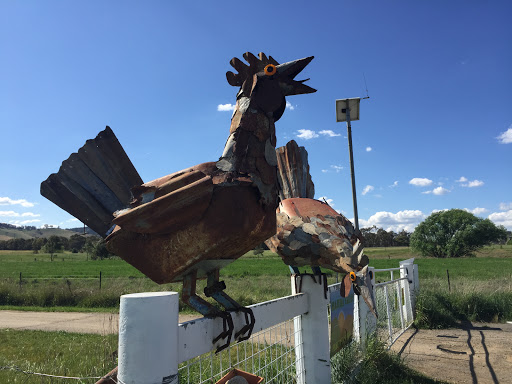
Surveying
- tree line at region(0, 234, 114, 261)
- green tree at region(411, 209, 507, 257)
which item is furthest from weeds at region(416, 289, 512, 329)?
green tree at region(411, 209, 507, 257)

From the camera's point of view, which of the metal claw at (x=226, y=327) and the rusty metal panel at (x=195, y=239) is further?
the rusty metal panel at (x=195, y=239)

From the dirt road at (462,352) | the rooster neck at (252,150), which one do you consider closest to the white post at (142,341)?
the rooster neck at (252,150)

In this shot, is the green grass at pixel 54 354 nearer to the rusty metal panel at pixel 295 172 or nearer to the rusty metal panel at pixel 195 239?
the rusty metal panel at pixel 195 239

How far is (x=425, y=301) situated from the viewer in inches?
325

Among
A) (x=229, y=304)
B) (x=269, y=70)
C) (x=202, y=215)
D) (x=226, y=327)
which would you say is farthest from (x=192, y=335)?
(x=269, y=70)

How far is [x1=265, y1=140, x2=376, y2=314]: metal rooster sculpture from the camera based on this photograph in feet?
8.61

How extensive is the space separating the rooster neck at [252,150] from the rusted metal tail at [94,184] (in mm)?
748

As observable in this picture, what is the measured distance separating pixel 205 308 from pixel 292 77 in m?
1.51

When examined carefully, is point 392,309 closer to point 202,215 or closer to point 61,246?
point 202,215

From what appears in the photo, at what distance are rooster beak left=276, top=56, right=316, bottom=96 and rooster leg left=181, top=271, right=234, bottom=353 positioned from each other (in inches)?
51.0

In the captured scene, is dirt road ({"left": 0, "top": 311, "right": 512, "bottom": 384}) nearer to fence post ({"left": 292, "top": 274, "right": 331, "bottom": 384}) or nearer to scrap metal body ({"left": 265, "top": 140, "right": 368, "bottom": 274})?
fence post ({"left": 292, "top": 274, "right": 331, "bottom": 384})

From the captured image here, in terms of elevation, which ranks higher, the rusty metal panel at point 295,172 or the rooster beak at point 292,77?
the rooster beak at point 292,77

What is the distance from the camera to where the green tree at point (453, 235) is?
168ft

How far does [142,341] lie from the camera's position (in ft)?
3.71
